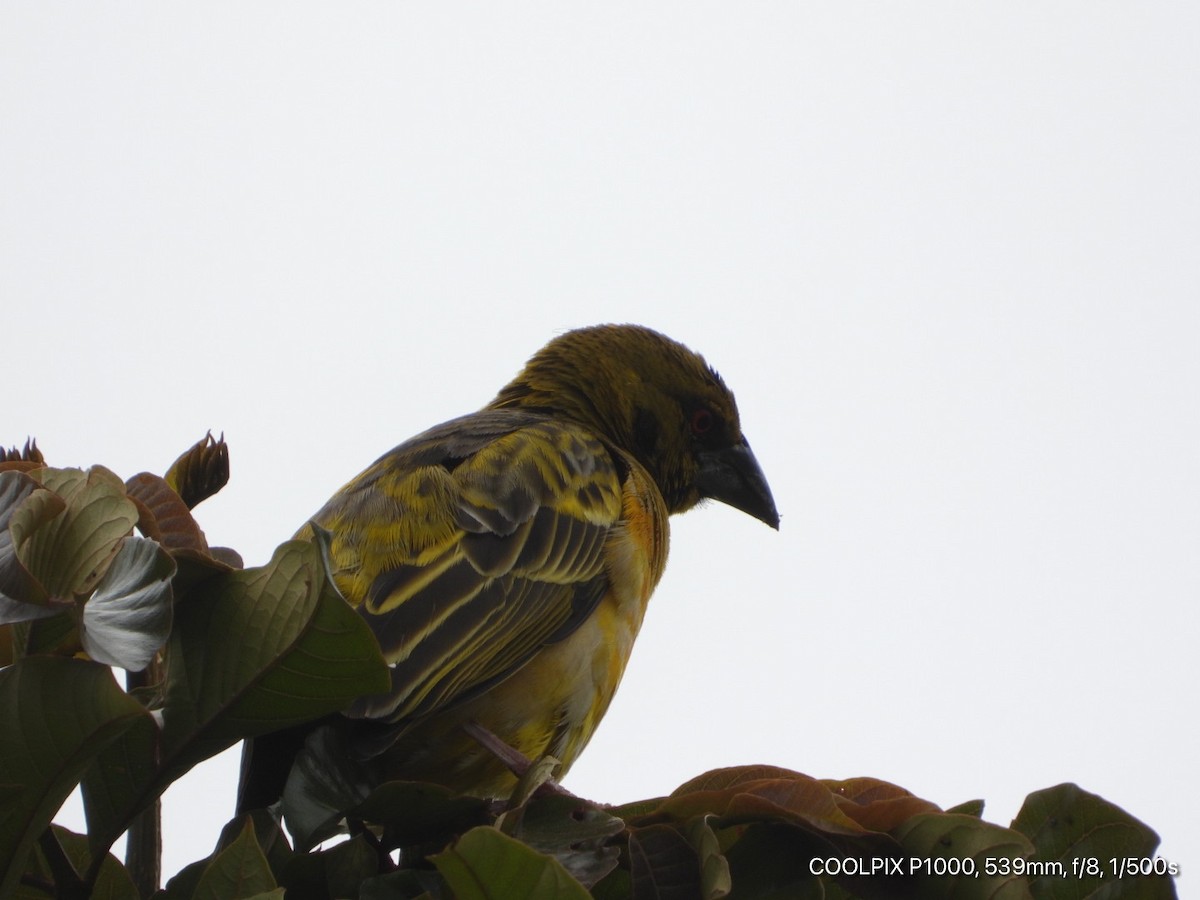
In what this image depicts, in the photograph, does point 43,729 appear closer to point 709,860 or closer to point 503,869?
point 503,869

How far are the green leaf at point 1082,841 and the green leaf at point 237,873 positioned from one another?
3.68ft

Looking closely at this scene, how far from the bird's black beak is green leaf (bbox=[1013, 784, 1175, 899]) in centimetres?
319

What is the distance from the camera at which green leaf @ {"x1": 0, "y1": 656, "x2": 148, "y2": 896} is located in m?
1.54

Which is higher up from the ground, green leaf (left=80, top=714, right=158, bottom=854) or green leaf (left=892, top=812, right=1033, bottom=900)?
green leaf (left=80, top=714, right=158, bottom=854)

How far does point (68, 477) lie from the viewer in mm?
1876

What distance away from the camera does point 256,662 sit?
168 centimetres

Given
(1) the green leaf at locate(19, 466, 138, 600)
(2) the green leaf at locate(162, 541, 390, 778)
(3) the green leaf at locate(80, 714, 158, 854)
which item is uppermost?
(1) the green leaf at locate(19, 466, 138, 600)

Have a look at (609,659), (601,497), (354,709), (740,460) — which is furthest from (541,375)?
(354,709)

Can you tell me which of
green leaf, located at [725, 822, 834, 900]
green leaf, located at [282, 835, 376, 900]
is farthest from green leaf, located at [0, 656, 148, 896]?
green leaf, located at [725, 822, 834, 900]

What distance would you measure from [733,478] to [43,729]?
373 cm

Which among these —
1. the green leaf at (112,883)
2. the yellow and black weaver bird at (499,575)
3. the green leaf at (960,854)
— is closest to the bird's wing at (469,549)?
the yellow and black weaver bird at (499,575)

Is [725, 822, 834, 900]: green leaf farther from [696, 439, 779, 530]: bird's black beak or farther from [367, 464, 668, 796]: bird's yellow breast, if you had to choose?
[696, 439, 779, 530]: bird's black beak

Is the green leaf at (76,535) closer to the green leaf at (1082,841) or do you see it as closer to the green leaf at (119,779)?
the green leaf at (119,779)

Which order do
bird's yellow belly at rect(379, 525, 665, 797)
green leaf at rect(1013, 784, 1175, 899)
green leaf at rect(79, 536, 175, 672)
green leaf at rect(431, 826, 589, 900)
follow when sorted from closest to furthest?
green leaf at rect(431, 826, 589, 900) < green leaf at rect(79, 536, 175, 672) < green leaf at rect(1013, 784, 1175, 899) < bird's yellow belly at rect(379, 525, 665, 797)
